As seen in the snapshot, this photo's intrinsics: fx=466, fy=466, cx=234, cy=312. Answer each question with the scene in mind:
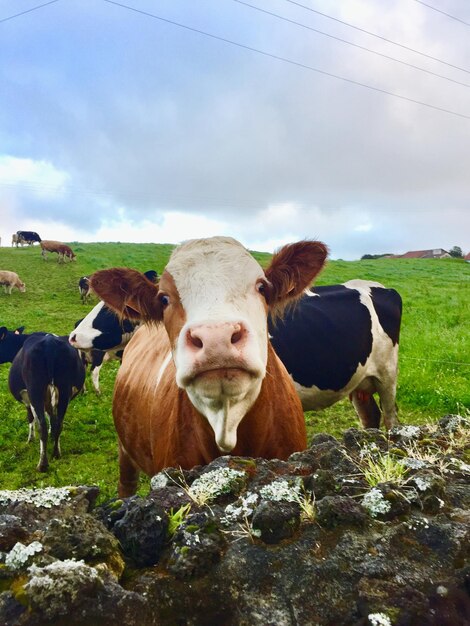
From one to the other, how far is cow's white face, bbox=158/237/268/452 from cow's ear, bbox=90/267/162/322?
0.83ft

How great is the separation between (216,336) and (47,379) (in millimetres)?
6705

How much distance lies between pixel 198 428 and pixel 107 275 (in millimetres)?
1319

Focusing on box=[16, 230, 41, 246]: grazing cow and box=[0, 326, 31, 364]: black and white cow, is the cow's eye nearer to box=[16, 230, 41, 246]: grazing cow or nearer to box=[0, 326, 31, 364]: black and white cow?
box=[0, 326, 31, 364]: black and white cow

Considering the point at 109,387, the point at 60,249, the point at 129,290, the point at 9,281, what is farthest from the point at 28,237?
the point at 129,290

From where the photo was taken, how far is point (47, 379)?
8.09 meters

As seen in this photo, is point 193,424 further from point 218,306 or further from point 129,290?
point 129,290

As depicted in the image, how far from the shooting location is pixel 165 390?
3.66 m

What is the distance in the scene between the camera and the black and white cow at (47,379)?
26.1ft

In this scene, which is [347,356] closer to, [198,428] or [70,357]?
[198,428]

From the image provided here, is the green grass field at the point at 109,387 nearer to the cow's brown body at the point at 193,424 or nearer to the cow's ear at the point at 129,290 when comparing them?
the cow's brown body at the point at 193,424

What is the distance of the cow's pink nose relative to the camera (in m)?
2.26

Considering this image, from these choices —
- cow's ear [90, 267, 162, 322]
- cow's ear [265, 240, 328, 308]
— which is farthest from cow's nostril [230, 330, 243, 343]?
cow's ear [90, 267, 162, 322]

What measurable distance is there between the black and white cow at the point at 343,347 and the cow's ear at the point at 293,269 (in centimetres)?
279

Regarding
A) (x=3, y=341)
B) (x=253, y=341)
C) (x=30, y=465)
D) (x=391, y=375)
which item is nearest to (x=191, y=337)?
(x=253, y=341)
